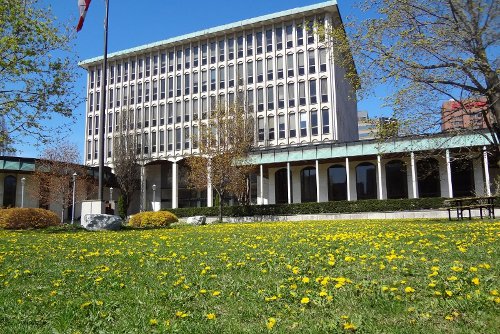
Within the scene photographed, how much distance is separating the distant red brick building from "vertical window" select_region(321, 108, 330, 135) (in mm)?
31971

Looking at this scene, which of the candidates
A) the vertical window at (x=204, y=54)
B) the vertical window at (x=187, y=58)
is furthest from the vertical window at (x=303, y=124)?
the vertical window at (x=187, y=58)

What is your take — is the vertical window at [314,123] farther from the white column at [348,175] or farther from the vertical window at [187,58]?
the vertical window at [187,58]

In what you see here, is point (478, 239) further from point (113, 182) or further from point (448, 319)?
point (113, 182)

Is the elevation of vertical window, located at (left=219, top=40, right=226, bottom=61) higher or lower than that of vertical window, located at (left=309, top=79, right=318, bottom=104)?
higher

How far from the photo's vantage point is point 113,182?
57.0m

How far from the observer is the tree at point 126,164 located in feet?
175

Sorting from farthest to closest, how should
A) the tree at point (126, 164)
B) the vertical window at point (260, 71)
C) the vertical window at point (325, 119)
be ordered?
the tree at point (126, 164)
the vertical window at point (260, 71)
the vertical window at point (325, 119)

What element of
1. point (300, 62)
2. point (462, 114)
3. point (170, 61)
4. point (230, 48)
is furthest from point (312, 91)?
point (462, 114)

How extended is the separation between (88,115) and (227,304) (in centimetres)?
6675

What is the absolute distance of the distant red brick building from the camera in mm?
14203

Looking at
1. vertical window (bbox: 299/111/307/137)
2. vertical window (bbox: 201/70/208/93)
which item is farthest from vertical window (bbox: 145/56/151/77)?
vertical window (bbox: 299/111/307/137)

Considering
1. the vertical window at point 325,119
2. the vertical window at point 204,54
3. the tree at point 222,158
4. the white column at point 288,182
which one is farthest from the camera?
the vertical window at point 204,54

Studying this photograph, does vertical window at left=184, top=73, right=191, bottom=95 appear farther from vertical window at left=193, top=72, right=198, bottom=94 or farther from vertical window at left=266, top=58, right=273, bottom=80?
vertical window at left=266, top=58, right=273, bottom=80

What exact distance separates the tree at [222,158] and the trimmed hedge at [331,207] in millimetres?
2072
